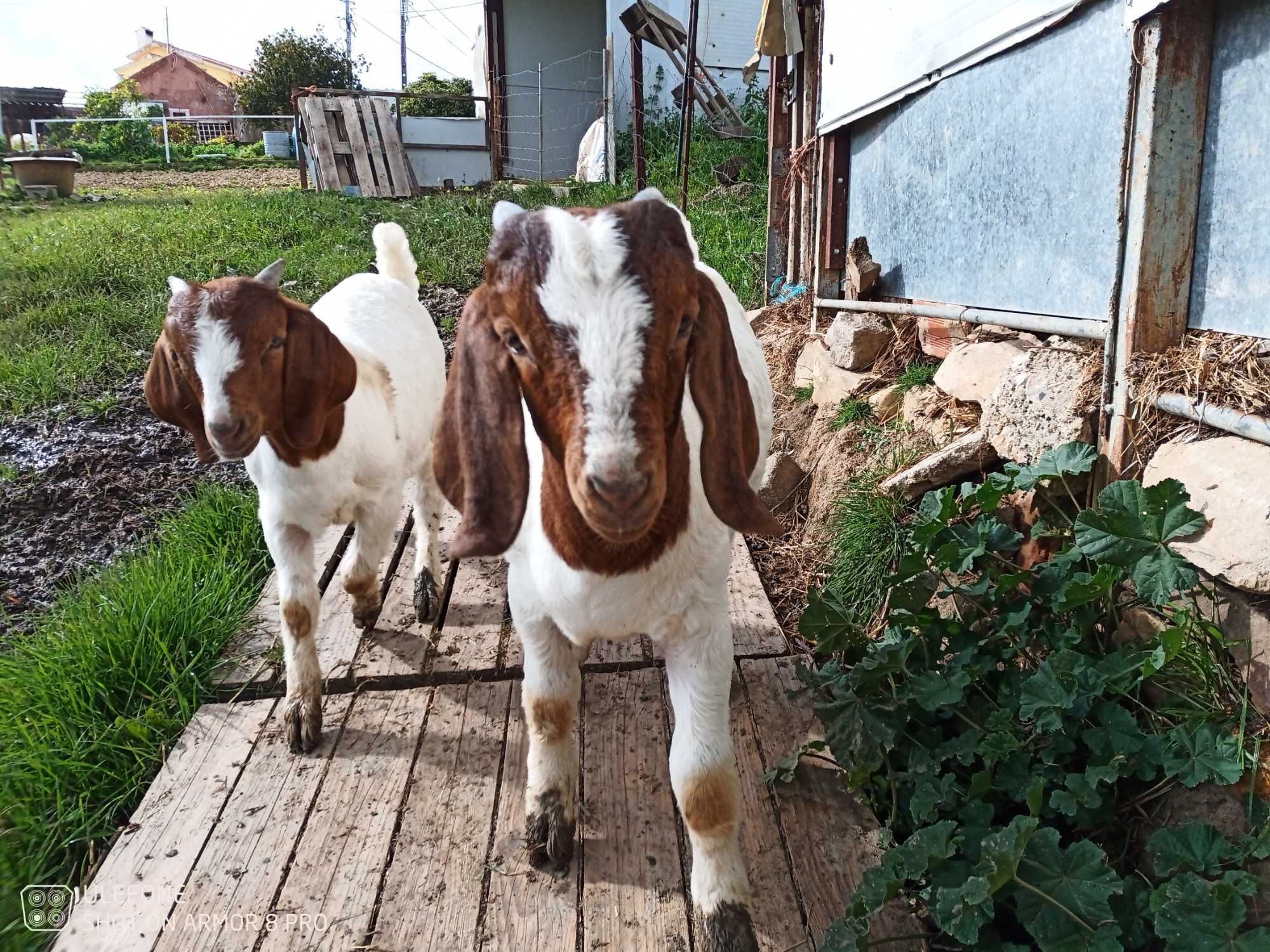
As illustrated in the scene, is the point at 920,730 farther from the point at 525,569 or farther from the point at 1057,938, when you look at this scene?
the point at 525,569

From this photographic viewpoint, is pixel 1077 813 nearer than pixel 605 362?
No

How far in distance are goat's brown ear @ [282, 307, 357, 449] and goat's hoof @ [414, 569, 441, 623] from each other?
88 centimetres

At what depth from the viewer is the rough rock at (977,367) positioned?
2834mm


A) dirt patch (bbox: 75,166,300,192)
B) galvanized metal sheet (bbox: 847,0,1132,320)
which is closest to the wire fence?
dirt patch (bbox: 75,166,300,192)

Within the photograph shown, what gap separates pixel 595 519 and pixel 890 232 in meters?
3.26

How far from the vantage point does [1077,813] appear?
1.88 metres

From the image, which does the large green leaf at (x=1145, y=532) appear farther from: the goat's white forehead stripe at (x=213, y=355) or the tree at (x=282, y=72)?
the tree at (x=282, y=72)

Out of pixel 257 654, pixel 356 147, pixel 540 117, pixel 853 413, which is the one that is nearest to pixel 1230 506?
pixel 853 413

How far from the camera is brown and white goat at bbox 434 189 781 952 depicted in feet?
4.37

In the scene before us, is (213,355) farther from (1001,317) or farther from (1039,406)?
(1001,317)

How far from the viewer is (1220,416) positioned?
198 cm

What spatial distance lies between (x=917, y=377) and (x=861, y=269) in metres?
0.90

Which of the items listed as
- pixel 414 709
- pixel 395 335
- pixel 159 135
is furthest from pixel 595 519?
pixel 159 135

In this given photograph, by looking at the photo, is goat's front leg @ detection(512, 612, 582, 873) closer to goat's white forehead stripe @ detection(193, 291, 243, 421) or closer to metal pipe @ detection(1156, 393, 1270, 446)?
goat's white forehead stripe @ detection(193, 291, 243, 421)
